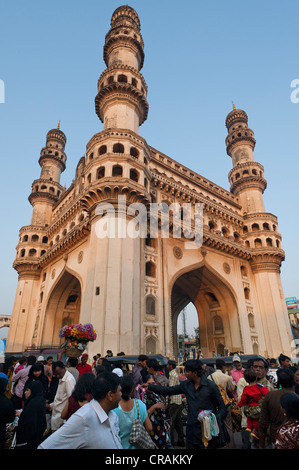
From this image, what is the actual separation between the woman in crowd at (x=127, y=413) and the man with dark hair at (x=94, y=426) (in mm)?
569

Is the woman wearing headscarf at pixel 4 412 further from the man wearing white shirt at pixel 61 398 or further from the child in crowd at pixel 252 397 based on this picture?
the child in crowd at pixel 252 397

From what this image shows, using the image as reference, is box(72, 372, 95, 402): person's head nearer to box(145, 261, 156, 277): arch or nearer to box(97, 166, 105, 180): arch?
box(145, 261, 156, 277): arch

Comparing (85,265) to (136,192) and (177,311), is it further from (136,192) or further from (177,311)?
(177,311)

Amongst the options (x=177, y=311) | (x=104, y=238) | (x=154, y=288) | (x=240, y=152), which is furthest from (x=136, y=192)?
(x=240, y=152)

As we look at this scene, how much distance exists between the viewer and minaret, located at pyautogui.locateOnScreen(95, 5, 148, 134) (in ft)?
72.9

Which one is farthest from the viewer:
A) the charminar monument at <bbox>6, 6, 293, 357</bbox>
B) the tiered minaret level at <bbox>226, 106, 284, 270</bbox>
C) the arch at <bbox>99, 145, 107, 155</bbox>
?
the tiered minaret level at <bbox>226, 106, 284, 270</bbox>

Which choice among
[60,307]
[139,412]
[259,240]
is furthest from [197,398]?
[259,240]

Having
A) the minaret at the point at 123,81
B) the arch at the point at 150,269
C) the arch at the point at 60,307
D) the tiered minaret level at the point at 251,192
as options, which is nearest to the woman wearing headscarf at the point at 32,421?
the arch at the point at 150,269

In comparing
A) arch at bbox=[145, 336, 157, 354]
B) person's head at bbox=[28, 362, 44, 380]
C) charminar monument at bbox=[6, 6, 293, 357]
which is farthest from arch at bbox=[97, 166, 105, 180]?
person's head at bbox=[28, 362, 44, 380]

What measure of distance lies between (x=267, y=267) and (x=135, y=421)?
2766 cm

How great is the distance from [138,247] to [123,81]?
1481 cm

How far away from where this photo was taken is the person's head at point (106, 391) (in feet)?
7.44

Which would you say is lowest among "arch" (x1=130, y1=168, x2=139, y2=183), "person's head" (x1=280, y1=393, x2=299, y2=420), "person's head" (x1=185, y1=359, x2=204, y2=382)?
"person's head" (x1=280, y1=393, x2=299, y2=420)

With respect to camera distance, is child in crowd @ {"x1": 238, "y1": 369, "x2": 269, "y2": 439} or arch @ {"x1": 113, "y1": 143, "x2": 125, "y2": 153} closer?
child in crowd @ {"x1": 238, "y1": 369, "x2": 269, "y2": 439}
